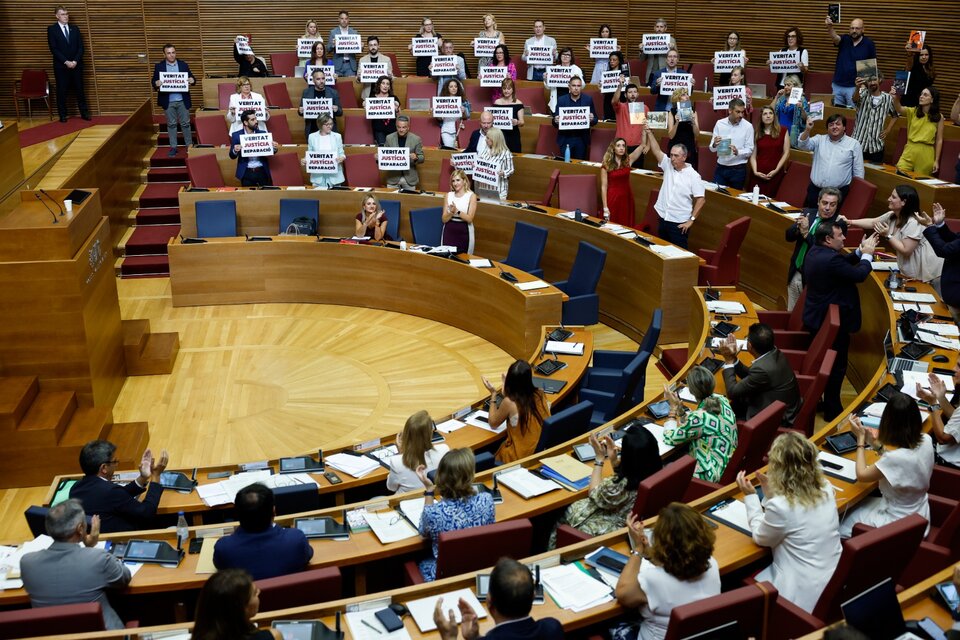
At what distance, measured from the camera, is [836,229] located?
7.21m

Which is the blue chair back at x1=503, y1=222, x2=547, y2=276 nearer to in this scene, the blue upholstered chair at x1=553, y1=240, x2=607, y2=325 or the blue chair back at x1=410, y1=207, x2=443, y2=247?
the blue upholstered chair at x1=553, y1=240, x2=607, y2=325

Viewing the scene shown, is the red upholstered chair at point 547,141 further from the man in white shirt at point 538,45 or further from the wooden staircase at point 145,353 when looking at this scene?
the wooden staircase at point 145,353

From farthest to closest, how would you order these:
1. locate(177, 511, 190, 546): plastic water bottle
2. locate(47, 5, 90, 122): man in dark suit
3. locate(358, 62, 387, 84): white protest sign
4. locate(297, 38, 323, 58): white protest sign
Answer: locate(47, 5, 90, 122): man in dark suit, locate(297, 38, 323, 58): white protest sign, locate(358, 62, 387, 84): white protest sign, locate(177, 511, 190, 546): plastic water bottle

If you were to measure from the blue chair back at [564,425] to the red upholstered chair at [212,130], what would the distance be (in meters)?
8.55

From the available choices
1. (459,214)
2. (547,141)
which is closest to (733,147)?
(547,141)

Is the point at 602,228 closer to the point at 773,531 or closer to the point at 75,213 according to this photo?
the point at 75,213

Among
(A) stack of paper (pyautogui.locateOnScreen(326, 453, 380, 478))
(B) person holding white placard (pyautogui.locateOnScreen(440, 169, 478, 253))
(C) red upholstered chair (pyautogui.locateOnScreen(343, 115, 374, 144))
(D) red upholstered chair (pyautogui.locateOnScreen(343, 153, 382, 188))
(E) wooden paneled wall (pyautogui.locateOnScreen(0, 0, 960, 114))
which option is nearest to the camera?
(A) stack of paper (pyautogui.locateOnScreen(326, 453, 380, 478))

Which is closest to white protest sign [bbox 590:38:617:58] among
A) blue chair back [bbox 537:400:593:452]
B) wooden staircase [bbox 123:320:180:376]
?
wooden staircase [bbox 123:320:180:376]

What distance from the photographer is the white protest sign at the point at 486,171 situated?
35.3 ft

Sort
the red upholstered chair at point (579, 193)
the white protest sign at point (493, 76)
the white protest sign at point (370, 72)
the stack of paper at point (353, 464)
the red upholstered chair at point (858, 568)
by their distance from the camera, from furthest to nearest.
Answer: the white protest sign at point (370, 72), the white protest sign at point (493, 76), the red upholstered chair at point (579, 193), the stack of paper at point (353, 464), the red upholstered chair at point (858, 568)

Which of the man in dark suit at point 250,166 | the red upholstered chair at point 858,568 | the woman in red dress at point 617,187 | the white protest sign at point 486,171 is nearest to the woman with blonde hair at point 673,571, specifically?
the red upholstered chair at point 858,568

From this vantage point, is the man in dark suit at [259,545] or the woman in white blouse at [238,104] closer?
the man in dark suit at [259,545]

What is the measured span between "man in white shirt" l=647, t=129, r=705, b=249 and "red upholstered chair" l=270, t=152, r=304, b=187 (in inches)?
186

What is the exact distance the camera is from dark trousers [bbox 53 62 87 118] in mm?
15234
